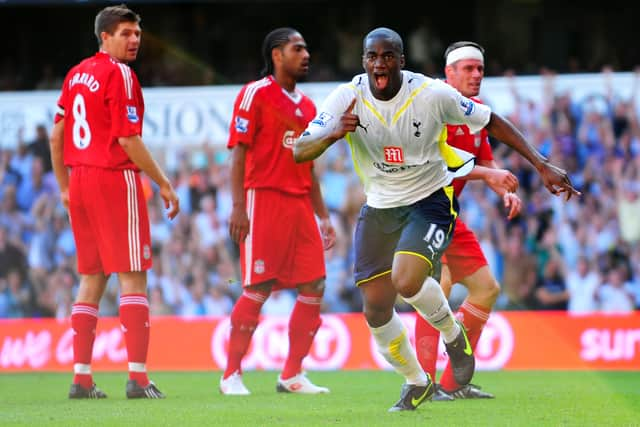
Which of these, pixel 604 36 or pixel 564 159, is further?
pixel 604 36

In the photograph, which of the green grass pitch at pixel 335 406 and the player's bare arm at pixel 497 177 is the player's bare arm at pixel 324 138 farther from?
the green grass pitch at pixel 335 406

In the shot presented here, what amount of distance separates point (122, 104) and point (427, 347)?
278cm

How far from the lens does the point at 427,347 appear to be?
8742 millimetres

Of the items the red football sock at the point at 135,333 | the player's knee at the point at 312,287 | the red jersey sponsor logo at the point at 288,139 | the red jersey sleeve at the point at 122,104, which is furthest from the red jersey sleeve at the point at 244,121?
the red football sock at the point at 135,333

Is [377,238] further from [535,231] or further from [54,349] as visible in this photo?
[535,231]

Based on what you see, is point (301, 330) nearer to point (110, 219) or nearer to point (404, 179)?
point (110, 219)

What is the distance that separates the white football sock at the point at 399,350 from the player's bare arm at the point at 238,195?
2149 mm

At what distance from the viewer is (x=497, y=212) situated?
16.3m

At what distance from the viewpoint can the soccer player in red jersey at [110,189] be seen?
349 inches

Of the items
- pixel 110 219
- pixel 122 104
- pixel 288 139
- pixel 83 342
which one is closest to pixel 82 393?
pixel 83 342

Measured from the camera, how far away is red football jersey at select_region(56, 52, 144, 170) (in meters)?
8.83

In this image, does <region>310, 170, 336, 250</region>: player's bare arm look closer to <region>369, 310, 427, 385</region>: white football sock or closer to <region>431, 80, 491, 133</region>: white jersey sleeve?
<region>369, 310, 427, 385</region>: white football sock

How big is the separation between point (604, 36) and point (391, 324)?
13513 millimetres

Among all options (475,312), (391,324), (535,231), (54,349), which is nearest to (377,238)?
(391,324)
